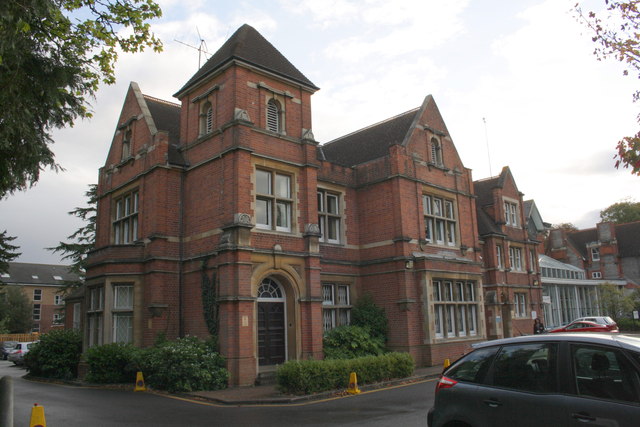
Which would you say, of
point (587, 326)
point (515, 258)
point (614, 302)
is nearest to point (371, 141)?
point (515, 258)

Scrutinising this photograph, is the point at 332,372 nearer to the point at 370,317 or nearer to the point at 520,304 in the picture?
the point at 370,317

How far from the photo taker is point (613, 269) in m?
56.2

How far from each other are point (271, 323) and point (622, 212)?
2655 inches

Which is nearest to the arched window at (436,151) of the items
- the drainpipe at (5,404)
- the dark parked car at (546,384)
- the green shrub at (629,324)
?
the dark parked car at (546,384)

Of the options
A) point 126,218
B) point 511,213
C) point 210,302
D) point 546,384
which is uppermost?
point 511,213

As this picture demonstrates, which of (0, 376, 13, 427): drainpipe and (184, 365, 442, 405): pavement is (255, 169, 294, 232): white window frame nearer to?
(184, 365, 442, 405): pavement

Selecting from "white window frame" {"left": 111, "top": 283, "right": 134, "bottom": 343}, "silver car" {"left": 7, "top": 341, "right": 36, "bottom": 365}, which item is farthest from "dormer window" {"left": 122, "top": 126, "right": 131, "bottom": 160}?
"silver car" {"left": 7, "top": 341, "right": 36, "bottom": 365}

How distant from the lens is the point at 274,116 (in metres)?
19.5

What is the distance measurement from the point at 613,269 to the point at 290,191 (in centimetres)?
4971

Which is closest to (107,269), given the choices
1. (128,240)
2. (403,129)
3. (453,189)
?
(128,240)

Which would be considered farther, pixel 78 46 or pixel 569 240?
pixel 569 240

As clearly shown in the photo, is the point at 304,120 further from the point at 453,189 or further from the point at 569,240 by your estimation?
the point at 569,240

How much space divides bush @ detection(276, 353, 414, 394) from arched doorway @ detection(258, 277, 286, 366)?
350cm

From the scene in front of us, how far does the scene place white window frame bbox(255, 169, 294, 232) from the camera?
1819 cm
